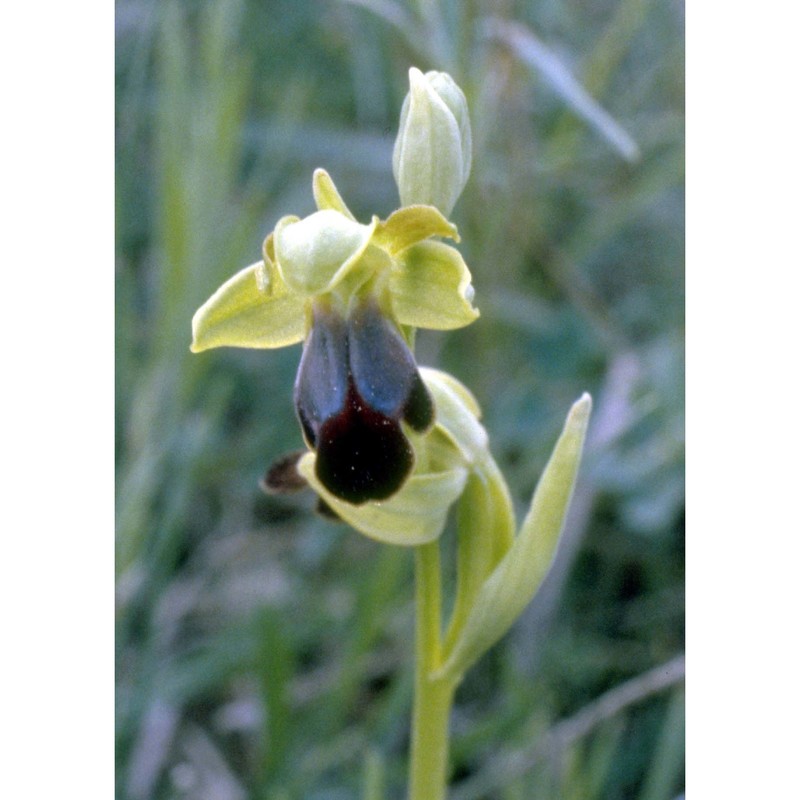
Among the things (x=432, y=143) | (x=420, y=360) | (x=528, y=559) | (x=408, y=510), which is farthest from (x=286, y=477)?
(x=420, y=360)

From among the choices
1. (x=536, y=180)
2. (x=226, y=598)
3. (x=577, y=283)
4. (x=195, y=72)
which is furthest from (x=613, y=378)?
(x=195, y=72)

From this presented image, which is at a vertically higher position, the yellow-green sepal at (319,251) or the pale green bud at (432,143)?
the pale green bud at (432,143)
